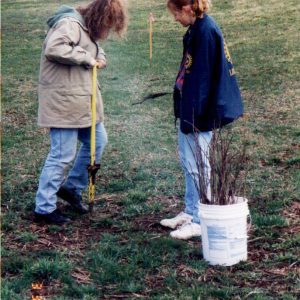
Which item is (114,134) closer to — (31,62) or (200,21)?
(200,21)

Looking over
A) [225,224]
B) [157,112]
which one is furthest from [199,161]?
[157,112]

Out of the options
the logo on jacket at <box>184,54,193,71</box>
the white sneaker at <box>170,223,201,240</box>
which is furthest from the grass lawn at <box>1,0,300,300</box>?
the logo on jacket at <box>184,54,193,71</box>

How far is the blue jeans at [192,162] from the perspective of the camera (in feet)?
17.2

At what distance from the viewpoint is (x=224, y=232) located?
15.8 feet

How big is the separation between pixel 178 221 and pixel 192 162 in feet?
1.78

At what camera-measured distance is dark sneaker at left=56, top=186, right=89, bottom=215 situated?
6.09m

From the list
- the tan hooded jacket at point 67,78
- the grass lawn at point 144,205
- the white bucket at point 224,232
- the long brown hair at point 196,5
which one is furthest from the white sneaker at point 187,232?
the long brown hair at point 196,5

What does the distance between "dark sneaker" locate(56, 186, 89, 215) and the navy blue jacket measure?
1.40 m

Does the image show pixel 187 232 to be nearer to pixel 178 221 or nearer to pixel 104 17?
pixel 178 221

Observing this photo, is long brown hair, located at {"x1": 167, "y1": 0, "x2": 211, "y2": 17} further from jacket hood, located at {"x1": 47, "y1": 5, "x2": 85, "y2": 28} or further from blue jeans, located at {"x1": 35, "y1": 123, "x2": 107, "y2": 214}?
blue jeans, located at {"x1": 35, "y1": 123, "x2": 107, "y2": 214}

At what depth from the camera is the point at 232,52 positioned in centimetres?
1700

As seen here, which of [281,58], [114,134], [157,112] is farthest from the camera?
[281,58]

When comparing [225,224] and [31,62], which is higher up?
[225,224]

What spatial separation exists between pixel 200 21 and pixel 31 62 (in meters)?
12.8
